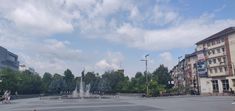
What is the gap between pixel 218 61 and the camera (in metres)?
82.2

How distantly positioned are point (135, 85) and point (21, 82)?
33.4 meters

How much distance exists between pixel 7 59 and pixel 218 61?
85.5 m

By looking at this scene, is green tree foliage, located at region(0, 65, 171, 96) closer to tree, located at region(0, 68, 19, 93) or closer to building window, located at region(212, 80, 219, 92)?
tree, located at region(0, 68, 19, 93)

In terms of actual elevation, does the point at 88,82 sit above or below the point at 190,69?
below

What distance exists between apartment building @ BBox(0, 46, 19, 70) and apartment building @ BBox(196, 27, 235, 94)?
69927 mm

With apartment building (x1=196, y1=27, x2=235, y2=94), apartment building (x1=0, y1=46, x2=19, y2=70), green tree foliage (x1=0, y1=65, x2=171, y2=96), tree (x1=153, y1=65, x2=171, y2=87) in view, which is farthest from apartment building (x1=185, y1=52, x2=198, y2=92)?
apartment building (x1=0, y1=46, x2=19, y2=70)

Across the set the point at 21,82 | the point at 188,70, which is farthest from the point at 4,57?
A: the point at 188,70

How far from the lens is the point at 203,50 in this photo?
3465 inches

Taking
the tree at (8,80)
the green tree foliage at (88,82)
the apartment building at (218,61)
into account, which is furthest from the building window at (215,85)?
the tree at (8,80)

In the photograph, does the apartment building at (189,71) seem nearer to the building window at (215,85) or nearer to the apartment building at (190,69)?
the apartment building at (190,69)

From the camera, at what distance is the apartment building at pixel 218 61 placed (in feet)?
252

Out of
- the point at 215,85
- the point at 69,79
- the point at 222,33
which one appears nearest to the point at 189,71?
the point at 215,85

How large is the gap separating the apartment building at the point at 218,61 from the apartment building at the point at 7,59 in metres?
69.9

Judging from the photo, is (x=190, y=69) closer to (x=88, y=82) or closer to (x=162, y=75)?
(x=162, y=75)
